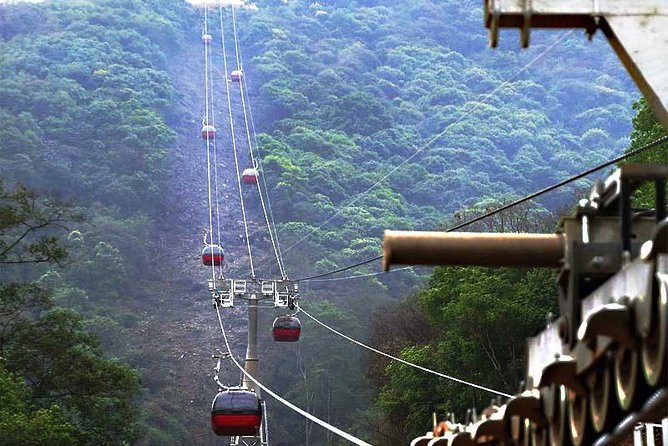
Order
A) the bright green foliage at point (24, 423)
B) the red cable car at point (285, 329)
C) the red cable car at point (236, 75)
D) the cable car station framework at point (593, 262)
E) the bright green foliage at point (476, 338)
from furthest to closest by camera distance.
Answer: the red cable car at point (236, 75) < the red cable car at point (285, 329) < the bright green foliage at point (476, 338) < the bright green foliage at point (24, 423) < the cable car station framework at point (593, 262)

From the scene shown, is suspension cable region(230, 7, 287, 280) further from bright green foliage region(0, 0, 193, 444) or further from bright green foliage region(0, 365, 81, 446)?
bright green foliage region(0, 365, 81, 446)

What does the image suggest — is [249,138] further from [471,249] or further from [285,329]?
[471,249]

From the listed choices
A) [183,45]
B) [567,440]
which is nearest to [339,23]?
[183,45]

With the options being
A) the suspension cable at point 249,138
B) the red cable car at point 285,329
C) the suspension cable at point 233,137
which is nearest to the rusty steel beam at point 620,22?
the red cable car at point 285,329

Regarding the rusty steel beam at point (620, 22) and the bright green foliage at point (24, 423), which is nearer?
the rusty steel beam at point (620, 22)

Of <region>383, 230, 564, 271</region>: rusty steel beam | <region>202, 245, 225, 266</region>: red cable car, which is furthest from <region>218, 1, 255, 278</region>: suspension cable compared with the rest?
<region>383, 230, 564, 271</region>: rusty steel beam

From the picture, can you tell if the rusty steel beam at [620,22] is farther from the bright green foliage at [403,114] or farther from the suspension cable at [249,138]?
the bright green foliage at [403,114]
